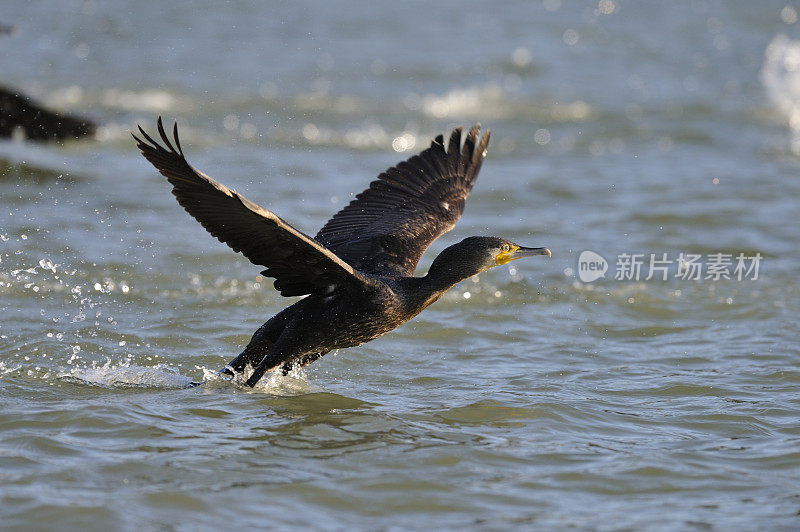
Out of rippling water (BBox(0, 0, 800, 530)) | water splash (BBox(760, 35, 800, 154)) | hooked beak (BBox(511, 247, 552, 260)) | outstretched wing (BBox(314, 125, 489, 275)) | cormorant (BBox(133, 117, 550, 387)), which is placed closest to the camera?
rippling water (BBox(0, 0, 800, 530))

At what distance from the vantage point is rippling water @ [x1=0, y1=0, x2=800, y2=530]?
177 inches

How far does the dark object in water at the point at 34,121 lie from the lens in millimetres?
10391

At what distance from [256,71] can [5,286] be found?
9963 mm

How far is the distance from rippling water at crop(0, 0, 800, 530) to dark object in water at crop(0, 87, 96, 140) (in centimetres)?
45

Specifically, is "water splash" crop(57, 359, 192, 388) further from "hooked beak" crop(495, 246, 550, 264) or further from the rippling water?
"hooked beak" crop(495, 246, 550, 264)

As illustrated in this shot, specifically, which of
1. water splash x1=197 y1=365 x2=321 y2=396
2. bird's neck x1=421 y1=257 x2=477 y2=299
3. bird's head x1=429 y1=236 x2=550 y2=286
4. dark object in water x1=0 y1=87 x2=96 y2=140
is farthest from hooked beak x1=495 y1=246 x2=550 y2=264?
dark object in water x1=0 y1=87 x2=96 y2=140

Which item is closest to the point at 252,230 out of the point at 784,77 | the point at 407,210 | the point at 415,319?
the point at 407,210

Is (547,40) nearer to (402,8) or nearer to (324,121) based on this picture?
(402,8)

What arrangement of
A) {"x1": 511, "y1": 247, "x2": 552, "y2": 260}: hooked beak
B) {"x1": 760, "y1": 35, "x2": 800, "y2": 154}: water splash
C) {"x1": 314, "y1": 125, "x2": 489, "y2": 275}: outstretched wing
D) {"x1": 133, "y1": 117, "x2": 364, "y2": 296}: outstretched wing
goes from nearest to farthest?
{"x1": 133, "y1": 117, "x2": 364, "y2": 296}: outstretched wing < {"x1": 511, "y1": 247, "x2": 552, "y2": 260}: hooked beak < {"x1": 314, "y1": 125, "x2": 489, "y2": 275}: outstretched wing < {"x1": 760, "y1": 35, "x2": 800, "y2": 154}: water splash

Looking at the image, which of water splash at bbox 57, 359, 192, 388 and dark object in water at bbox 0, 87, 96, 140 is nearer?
water splash at bbox 57, 359, 192, 388

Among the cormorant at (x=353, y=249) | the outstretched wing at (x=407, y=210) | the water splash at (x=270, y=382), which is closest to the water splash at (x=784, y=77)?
the outstretched wing at (x=407, y=210)

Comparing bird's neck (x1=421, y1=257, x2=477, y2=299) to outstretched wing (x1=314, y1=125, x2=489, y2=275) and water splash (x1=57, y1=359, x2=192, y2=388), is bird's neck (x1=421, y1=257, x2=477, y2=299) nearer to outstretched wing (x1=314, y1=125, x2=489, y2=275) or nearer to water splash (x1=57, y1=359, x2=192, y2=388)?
outstretched wing (x1=314, y1=125, x2=489, y2=275)

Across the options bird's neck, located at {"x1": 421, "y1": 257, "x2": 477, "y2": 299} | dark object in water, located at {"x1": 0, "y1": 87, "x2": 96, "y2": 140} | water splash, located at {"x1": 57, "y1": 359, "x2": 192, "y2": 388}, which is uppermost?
dark object in water, located at {"x1": 0, "y1": 87, "x2": 96, "y2": 140}

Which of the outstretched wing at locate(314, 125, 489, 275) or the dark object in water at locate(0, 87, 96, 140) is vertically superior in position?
the dark object in water at locate(0, 87, 96, 140)
